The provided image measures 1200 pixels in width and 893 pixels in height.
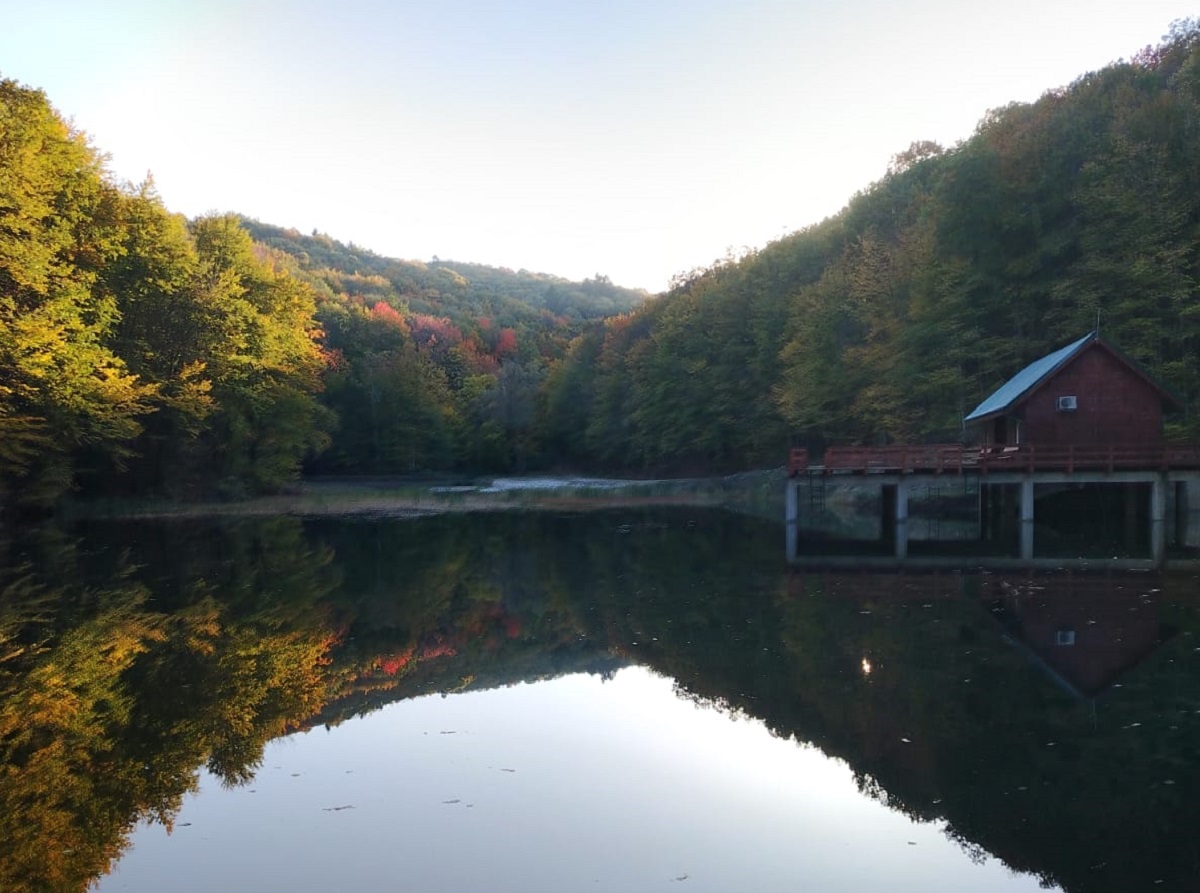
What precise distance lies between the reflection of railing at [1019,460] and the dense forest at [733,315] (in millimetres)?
10500

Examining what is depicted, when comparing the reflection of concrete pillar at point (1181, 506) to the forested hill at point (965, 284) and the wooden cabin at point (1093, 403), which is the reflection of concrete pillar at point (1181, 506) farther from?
the forested hill at point (965, 284)

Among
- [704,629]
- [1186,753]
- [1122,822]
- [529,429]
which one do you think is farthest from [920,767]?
[529,429]

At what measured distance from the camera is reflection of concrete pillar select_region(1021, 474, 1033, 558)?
26203 millimetres

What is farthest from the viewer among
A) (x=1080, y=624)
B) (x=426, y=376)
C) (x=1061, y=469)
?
(x=426, y=376)

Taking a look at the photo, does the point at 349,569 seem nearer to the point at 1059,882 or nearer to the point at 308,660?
the point at 308,660

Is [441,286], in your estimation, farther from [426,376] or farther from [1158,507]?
[1158,507]

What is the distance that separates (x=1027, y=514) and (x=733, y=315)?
146 feet

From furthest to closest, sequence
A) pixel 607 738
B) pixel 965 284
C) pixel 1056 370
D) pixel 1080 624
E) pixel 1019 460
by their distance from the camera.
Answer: pixel 965 284 → pixel 1056 370 → pixel 1019 460 → pixel 1080 624 → pixel 607 738

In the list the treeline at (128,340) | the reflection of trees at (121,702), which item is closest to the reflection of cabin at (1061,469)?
the reflection of trees at (121,702)

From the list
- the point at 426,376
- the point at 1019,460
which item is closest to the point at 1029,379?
the point at 1019,460

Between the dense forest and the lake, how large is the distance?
18.0 meters

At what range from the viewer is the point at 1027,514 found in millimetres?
27609

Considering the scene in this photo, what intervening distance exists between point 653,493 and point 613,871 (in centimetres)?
5082

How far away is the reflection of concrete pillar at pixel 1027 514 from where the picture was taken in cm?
2620
